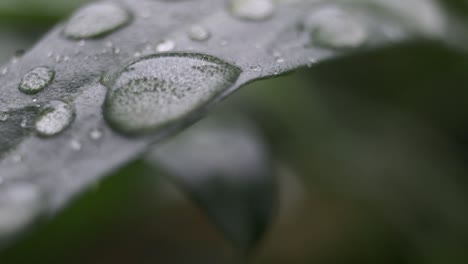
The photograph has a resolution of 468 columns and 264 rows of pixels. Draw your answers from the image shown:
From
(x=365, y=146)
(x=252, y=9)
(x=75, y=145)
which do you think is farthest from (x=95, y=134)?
(x=365, y=146)

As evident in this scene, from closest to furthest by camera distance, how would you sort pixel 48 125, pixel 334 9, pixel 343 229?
pixel 48 125, pixel 334 9, pixel 343 229

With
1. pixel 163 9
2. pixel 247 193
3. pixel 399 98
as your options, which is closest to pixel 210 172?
pixel 247 193

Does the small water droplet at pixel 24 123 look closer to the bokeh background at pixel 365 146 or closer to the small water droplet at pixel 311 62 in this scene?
the small water droplet at pixel 311 62

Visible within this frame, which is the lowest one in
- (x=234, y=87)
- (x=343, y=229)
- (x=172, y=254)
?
(x=172, y=254)

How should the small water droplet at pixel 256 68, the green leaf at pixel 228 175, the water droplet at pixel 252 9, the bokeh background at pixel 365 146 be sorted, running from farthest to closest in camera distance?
1. the bokeh background at pixel 365 146
2. the green leaf at pixel 228 175
3. the water droplet at pixel 252 9
4. the small water droplet at pixel 256 68

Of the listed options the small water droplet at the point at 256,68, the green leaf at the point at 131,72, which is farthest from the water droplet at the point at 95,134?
the small water droplet at the point at 256,68

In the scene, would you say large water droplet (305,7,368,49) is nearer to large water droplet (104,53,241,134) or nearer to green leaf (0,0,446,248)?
green leaf (0,0,446,248)

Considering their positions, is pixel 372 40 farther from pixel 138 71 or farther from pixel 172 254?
pixel 172 254
